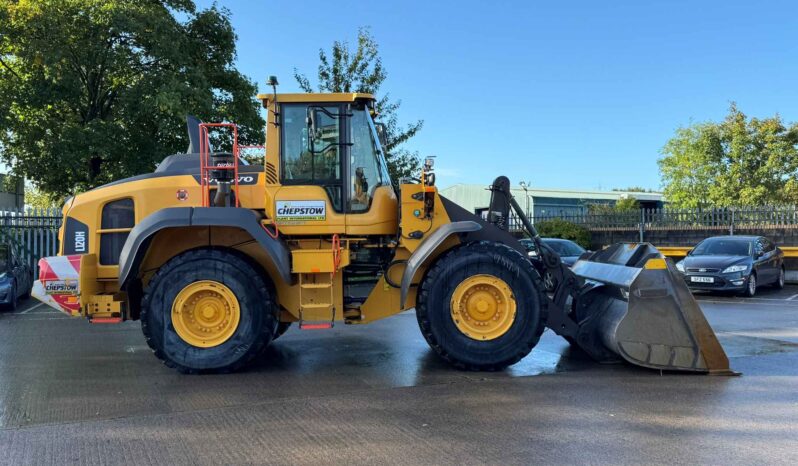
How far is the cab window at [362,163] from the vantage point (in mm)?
6477

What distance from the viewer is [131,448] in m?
4.00

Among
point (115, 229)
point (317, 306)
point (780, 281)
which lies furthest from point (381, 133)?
point (780, 281)

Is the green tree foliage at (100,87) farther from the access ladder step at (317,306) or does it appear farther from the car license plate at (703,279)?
the car license plate at (703,279)

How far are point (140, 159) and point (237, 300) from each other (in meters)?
14.3

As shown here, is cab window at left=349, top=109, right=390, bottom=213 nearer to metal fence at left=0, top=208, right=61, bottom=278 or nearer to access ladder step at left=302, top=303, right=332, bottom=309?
access ladder step at left=302, top=303, right=332, bottom=309

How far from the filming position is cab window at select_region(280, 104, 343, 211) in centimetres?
638

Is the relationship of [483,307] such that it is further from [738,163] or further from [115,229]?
[738,163]

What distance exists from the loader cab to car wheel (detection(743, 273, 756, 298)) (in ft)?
37.1

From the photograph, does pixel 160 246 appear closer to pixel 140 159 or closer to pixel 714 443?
pixel 714 443

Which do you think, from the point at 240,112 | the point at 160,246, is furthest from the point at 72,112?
the point at 160,246

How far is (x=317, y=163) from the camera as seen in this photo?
21.0 feet

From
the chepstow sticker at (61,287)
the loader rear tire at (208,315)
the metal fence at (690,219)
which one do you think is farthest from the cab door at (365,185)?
the metal fence at (690,219)

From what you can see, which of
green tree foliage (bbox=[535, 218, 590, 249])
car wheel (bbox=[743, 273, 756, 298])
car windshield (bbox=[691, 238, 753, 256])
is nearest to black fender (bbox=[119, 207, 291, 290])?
car wheel (bbox=[743, 273, 756, 298])

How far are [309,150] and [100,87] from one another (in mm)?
16493
